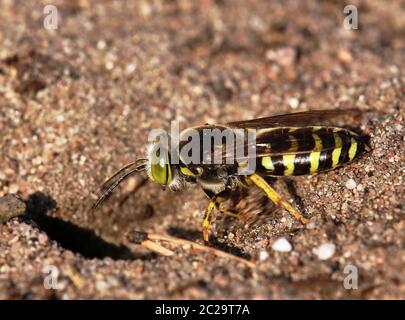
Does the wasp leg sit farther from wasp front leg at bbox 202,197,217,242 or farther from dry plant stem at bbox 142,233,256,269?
dry plant stem at bbox 142,233,256,269

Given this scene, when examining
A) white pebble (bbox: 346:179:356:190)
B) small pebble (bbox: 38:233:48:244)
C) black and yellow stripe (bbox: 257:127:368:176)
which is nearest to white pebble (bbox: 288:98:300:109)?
black and yellow stripe (bbox: 257:127:368:176)

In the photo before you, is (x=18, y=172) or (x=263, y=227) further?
(x=18, y=172)

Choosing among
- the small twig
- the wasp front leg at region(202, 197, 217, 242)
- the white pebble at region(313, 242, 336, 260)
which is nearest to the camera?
the white pebble at region(313, 242, 336, 260)

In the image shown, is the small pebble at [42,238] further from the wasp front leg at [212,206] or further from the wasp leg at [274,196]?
the wasp leg at [274,196]

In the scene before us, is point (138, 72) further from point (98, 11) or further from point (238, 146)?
point (238, 146)

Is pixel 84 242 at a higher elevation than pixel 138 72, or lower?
lower
